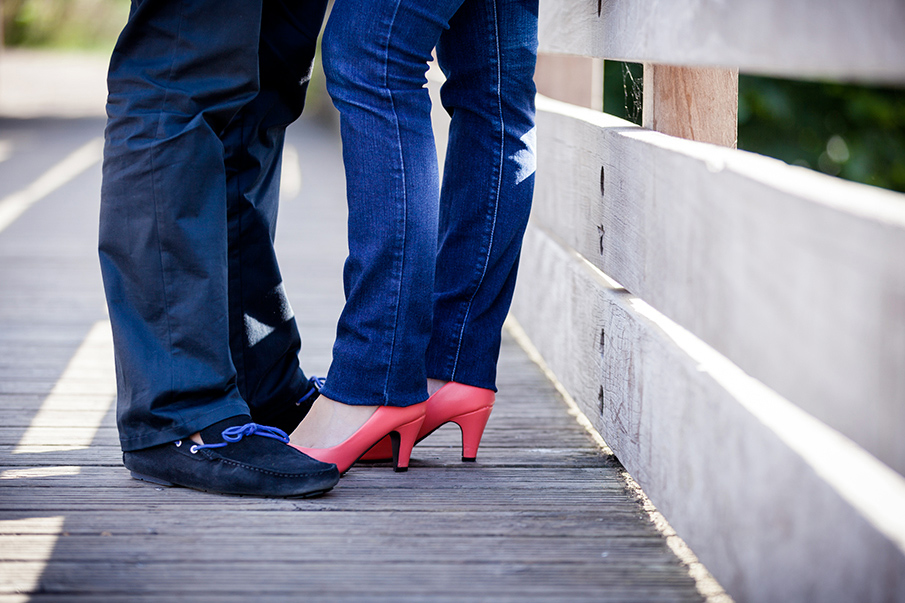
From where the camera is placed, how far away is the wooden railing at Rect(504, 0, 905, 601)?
0.65 meters

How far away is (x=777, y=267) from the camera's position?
30.9 inches

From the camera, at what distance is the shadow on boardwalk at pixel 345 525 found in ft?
3.08

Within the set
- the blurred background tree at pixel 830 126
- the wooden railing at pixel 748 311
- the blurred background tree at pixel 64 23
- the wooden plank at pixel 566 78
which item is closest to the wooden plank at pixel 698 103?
the wooden railing at pixel 748 311

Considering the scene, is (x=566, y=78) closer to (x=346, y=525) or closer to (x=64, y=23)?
(x=346, y=525)

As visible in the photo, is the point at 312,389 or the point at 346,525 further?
the point at 312,389

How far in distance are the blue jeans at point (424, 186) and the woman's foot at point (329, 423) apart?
0.01 metres

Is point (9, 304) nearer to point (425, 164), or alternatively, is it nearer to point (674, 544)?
point (425, 164)

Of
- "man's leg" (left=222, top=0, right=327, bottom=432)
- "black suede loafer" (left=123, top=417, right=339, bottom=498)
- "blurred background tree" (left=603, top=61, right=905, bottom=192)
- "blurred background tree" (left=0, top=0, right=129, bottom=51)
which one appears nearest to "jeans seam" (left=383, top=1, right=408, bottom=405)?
"black suede loafer" (left=123, top=417, right=339, bottom=498)

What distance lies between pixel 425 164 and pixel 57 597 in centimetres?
59

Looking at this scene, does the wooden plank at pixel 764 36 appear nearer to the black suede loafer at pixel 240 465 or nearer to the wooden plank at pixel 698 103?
the wooden plank at pixel 698 103

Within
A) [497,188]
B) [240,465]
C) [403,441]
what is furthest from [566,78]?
[240,465]

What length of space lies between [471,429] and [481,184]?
0.32 meters

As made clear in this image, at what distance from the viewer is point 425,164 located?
113 centimetres

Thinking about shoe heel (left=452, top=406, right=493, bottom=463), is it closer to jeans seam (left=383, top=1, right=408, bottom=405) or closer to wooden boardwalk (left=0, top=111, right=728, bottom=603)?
wooden boardwalk (left=0, top=111, right=728, bottom=603)
